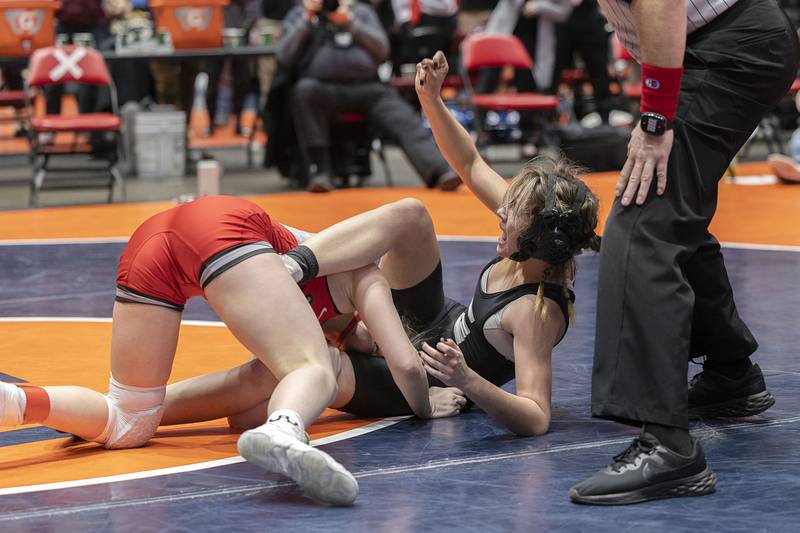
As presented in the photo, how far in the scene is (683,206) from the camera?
2.81 metres

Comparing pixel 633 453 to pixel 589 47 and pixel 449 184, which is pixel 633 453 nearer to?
pixel 449 184

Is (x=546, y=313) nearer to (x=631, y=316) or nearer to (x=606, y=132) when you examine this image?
(x=631, y=316)

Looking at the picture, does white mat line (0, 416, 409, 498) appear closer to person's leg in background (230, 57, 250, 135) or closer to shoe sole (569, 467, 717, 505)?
shoe sole (569, 467, 717, 505)

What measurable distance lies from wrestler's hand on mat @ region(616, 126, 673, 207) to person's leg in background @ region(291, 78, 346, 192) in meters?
6.46

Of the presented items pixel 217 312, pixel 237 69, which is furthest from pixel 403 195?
pixel 217 312

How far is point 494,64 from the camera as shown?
10461 millimetres

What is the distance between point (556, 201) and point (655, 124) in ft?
1.84

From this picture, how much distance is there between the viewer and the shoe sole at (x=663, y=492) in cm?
278

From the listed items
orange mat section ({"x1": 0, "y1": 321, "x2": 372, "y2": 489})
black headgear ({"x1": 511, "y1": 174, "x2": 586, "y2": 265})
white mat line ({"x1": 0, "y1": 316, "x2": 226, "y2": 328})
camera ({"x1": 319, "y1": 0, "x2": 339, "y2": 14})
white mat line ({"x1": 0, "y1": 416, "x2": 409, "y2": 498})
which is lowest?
white mat line ({"x1": 0, "y1": 316, "x2": 226, "y2": 328})

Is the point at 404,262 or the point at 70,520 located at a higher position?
the point at 404,262

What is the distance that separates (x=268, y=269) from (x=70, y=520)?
0.75 m

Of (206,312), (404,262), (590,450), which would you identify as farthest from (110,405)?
(206,312)

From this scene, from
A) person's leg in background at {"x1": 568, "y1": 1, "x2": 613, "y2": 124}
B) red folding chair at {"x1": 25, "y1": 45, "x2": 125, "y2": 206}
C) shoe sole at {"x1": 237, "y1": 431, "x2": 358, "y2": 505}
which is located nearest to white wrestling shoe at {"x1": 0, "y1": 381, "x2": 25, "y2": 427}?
shoe sole at {"x1": 237, "y1": 431, "x2": 358, "y2": 505}

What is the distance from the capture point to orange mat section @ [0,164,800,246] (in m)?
7.22
